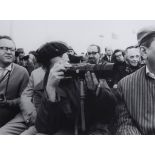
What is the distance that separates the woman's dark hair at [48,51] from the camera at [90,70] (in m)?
0.22

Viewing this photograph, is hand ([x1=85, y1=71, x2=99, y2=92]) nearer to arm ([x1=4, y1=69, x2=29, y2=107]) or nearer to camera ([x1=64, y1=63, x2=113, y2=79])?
camera ([x1=64, y1=63, x2=113, y2=79])

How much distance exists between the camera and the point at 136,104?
1.20m

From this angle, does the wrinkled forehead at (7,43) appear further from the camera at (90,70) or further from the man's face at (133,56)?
Result: the man's face at (133,56)

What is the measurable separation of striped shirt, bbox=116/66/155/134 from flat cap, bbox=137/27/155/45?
0.13m

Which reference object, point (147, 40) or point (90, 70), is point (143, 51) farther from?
point (90, 70)

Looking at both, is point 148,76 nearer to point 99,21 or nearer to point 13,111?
point 99,21

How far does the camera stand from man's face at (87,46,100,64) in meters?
1.41

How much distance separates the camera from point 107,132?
1.26 meters

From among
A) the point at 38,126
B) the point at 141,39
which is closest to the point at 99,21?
the point at 141,39

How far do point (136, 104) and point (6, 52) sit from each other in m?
0.78

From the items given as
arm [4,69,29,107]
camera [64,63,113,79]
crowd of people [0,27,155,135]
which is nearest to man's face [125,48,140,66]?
crowd of people [0,27,155,135]

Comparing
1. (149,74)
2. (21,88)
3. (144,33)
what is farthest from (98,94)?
(21,88)

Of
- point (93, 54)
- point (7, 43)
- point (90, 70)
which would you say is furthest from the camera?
point (7, 43)
